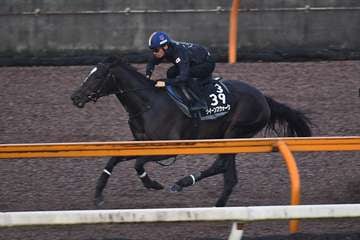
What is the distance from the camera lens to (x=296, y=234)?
7395mm

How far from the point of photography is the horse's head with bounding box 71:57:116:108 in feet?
30.5

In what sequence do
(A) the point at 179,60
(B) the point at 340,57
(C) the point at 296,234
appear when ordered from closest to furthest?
(C) the point at 296,234
(A) the point at 179,60
(B) the point at 340,57

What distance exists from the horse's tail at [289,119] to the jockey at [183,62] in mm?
797

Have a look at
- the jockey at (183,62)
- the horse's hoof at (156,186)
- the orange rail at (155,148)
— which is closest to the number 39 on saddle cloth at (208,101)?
the jockey at (183,62)

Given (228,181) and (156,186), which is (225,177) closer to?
(228,181)

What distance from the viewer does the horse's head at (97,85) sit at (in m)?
9.30

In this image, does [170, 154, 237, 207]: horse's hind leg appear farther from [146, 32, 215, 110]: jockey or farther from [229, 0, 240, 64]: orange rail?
[229, 0, 240, 64]: orange rail

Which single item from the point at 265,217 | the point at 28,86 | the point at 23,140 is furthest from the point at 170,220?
the point at 28,86

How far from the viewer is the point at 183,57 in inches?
368

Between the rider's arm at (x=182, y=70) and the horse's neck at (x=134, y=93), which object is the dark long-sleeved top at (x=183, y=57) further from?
the horse's neck at (x=134, y=93)

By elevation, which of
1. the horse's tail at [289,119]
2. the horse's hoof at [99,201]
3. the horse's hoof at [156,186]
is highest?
the horse's tail at [289,119]

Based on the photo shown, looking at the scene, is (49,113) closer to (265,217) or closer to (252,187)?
(252,187)

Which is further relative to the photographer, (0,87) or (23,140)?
(0,87)

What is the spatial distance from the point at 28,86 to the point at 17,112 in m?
0.97
